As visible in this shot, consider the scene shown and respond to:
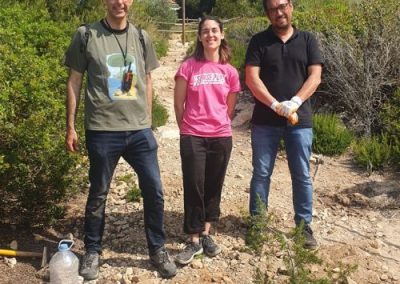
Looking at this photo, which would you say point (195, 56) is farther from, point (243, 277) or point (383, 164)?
point (383, 164)

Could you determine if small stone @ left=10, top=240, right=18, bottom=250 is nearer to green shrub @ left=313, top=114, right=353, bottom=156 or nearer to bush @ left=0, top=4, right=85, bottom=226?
bush @ left=0, top=4, right=85, bottom=226

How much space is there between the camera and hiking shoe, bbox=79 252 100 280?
136 inches

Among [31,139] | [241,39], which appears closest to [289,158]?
[31,139]

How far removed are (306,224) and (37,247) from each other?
2.10 meters

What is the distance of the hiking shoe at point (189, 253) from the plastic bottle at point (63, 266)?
73 cm

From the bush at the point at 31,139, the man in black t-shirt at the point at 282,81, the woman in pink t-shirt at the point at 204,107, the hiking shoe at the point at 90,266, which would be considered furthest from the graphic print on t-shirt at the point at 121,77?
the hiking shoe at the point at 90,266

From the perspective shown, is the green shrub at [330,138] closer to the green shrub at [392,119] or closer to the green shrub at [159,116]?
the green shrub at [392,119]

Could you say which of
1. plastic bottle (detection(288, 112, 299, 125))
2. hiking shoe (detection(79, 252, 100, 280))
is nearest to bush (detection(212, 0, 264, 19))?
plastic bottle (detection(288, 112, 299, 125))

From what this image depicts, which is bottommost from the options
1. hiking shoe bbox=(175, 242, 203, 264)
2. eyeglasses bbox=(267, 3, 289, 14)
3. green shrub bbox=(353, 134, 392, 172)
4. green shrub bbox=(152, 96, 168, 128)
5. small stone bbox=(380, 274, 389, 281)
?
small stone bbox=(380, 274, 389, 281)

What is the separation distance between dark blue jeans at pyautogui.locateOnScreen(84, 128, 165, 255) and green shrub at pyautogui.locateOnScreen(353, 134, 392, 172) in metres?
3.13

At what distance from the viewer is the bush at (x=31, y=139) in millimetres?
3613

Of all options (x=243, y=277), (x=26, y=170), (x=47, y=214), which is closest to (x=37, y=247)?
(x=47, y=214)

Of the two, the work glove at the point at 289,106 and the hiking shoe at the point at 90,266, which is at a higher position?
the work glove at the point at 289,106

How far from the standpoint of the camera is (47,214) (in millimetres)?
4133
